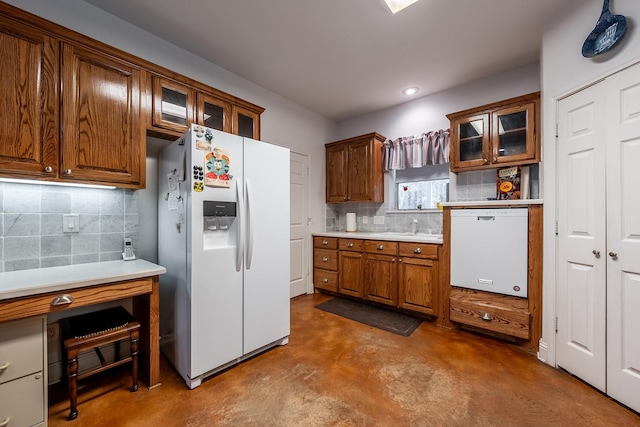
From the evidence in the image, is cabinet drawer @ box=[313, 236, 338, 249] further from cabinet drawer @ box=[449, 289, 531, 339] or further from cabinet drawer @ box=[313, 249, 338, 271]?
cabinet drawer @ box=[449, 289, 531, 339]

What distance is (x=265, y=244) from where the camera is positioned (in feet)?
7.23

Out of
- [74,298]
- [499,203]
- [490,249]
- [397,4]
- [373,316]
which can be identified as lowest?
[373,316]

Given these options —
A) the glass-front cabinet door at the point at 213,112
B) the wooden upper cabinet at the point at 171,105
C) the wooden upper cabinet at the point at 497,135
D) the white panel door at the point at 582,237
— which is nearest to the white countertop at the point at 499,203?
the white panel door at the point at 582,237

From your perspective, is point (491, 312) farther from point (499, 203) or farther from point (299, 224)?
point (299, 224)

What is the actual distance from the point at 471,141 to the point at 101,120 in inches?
131

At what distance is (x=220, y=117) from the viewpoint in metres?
2.47

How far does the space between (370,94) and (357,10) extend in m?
1.45

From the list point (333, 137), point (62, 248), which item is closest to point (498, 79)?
point (333, 137)

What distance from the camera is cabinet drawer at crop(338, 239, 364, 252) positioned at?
11.2 ft

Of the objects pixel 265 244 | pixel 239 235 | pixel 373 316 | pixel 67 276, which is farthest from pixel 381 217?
pixel 67 276

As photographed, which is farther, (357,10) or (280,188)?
(280,188)

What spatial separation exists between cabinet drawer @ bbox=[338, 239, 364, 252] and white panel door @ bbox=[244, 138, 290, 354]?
1337 millimetres

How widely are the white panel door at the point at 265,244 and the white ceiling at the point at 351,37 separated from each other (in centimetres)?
102

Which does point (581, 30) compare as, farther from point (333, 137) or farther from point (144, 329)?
point (144, 329)
